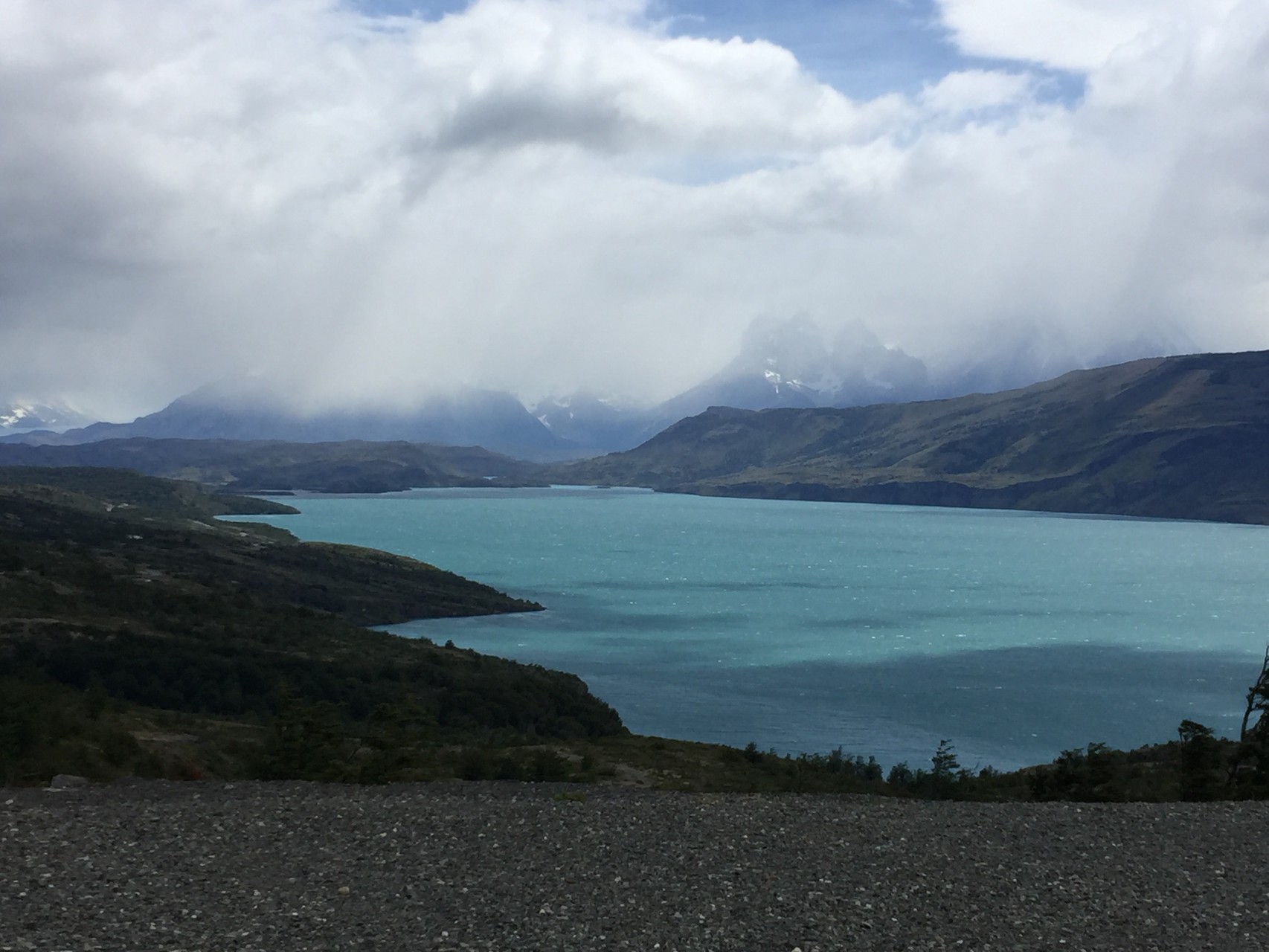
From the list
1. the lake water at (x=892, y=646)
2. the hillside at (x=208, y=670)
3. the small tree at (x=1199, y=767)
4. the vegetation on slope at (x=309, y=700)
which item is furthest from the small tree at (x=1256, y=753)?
the lake water at (x=892, y=646)

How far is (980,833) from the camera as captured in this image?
17.1 metres

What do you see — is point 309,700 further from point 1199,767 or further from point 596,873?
point 596,873

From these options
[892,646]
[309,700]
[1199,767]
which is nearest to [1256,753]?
[1199,767]

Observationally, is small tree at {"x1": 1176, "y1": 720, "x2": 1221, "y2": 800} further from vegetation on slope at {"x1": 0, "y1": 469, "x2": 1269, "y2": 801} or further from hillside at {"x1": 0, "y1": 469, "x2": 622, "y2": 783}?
hillside at {"x1": 0, "y1": 469, "x2": 622, "y2": 783}

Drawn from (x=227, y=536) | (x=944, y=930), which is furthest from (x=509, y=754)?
(x=227, y=536)

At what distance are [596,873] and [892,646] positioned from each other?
87.8 meters

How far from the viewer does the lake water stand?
67000mm

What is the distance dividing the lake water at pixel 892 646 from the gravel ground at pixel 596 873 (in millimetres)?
42170

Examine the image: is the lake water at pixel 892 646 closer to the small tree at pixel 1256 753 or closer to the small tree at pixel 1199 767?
the small tree at pixel 1256 753

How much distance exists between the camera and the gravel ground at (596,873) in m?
12.2

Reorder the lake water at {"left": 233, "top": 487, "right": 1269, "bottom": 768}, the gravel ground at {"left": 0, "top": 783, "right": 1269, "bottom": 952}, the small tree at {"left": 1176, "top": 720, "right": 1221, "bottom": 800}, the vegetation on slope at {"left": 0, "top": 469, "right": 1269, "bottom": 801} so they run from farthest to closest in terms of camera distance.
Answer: the lake water at {"left": 233, "top": 487, "right": 1269, "bottom": 768} < the small tree at {"left": 1176, "top": 720, "right": 1221, "bottom": 800} < the vegetation on slope at {"left": 0, "top": 469, "right": 1269, "bottom": 801} < the gravel ground at {"left": 0, "top": 783, "right": 1269, "bottom": 952}

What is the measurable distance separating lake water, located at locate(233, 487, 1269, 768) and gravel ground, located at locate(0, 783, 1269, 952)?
138 ft

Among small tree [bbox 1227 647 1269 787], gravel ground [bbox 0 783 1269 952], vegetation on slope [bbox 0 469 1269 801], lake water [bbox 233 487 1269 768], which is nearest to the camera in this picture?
gravel ground [bbox 0 783 1269 952]

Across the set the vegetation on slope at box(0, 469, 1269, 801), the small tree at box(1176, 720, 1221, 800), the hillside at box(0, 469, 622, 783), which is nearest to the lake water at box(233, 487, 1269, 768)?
the vegetation on slope at box(0, 469, 1269, 801)
